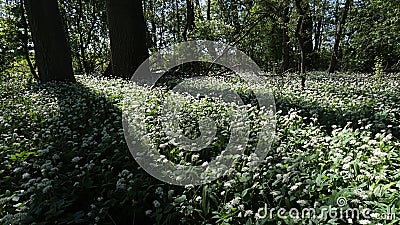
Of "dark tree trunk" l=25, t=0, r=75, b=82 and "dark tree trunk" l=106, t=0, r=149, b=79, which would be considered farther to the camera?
"dark tree trunk" l=25, t=0, r=75, b=82

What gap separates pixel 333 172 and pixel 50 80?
875cm

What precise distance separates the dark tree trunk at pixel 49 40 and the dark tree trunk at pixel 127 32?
1.59 meters

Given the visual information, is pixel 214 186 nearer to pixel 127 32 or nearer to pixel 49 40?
pixel 127 32

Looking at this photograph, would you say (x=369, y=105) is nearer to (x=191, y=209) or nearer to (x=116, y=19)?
(x=191, y=209)

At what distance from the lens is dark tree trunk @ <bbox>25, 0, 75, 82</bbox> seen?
862 cm

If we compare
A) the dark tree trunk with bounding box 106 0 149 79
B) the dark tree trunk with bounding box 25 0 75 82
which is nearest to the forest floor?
the dark tree trunk with bounding box 106 0 149 79

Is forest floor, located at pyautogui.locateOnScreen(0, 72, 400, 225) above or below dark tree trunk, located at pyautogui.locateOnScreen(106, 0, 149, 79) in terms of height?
below

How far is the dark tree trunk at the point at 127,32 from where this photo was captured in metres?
8.38

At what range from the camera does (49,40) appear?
8.83 metres

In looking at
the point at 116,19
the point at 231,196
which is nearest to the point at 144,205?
the point at 231,196

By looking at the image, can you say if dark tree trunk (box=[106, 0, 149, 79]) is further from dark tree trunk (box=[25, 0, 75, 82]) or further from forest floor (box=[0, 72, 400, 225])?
forest floor (box=[0, 72, 400, 225])

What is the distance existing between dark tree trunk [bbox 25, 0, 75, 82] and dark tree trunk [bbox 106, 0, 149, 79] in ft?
5.21

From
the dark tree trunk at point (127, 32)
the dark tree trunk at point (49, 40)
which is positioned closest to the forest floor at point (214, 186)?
the dark tree trunk at point (127, 32)

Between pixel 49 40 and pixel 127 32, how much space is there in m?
2.34
